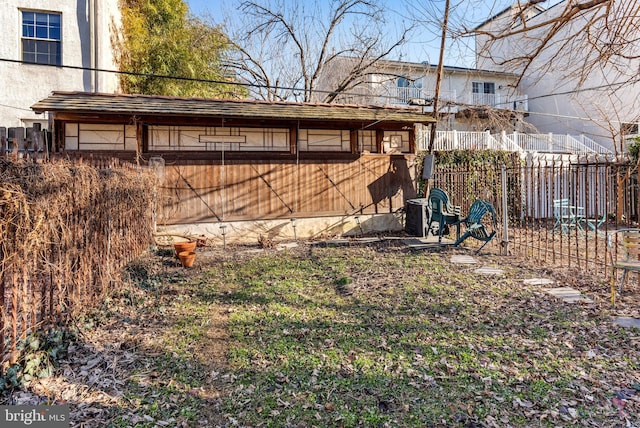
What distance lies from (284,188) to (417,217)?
388 cm

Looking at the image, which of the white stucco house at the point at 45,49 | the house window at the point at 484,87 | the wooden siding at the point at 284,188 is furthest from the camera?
the house window at the point at 484,87

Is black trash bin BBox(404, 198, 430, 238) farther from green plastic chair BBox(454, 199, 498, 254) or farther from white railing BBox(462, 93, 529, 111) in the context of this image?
white railing BBox(462, 93, 529, 111)

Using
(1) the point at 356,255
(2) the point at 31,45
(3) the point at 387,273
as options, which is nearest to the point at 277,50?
(2) the point at 31,45

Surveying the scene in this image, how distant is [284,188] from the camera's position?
10516 millimetres

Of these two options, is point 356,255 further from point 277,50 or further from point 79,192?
point 277,50

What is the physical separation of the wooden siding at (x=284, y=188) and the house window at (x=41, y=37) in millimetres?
6683

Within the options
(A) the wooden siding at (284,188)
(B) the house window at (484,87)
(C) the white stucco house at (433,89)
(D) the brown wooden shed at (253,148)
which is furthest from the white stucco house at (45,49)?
(B) the house window at (484,87)

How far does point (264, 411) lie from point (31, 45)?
1425cm

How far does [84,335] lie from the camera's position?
3.89 m

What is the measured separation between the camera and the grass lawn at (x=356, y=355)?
280 centimetres

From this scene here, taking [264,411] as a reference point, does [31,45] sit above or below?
above

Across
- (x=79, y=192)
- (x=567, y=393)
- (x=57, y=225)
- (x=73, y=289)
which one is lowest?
(x=567, y=393)

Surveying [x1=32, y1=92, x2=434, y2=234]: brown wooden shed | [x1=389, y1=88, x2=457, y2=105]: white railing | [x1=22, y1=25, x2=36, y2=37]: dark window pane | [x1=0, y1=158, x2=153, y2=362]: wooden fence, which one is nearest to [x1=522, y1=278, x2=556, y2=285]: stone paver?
[x1=32, y1=92, x2=434, y2=234]: brown wooden shed

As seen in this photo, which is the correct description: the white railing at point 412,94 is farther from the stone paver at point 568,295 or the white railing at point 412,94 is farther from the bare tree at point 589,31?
the stone paver at point 568,295
